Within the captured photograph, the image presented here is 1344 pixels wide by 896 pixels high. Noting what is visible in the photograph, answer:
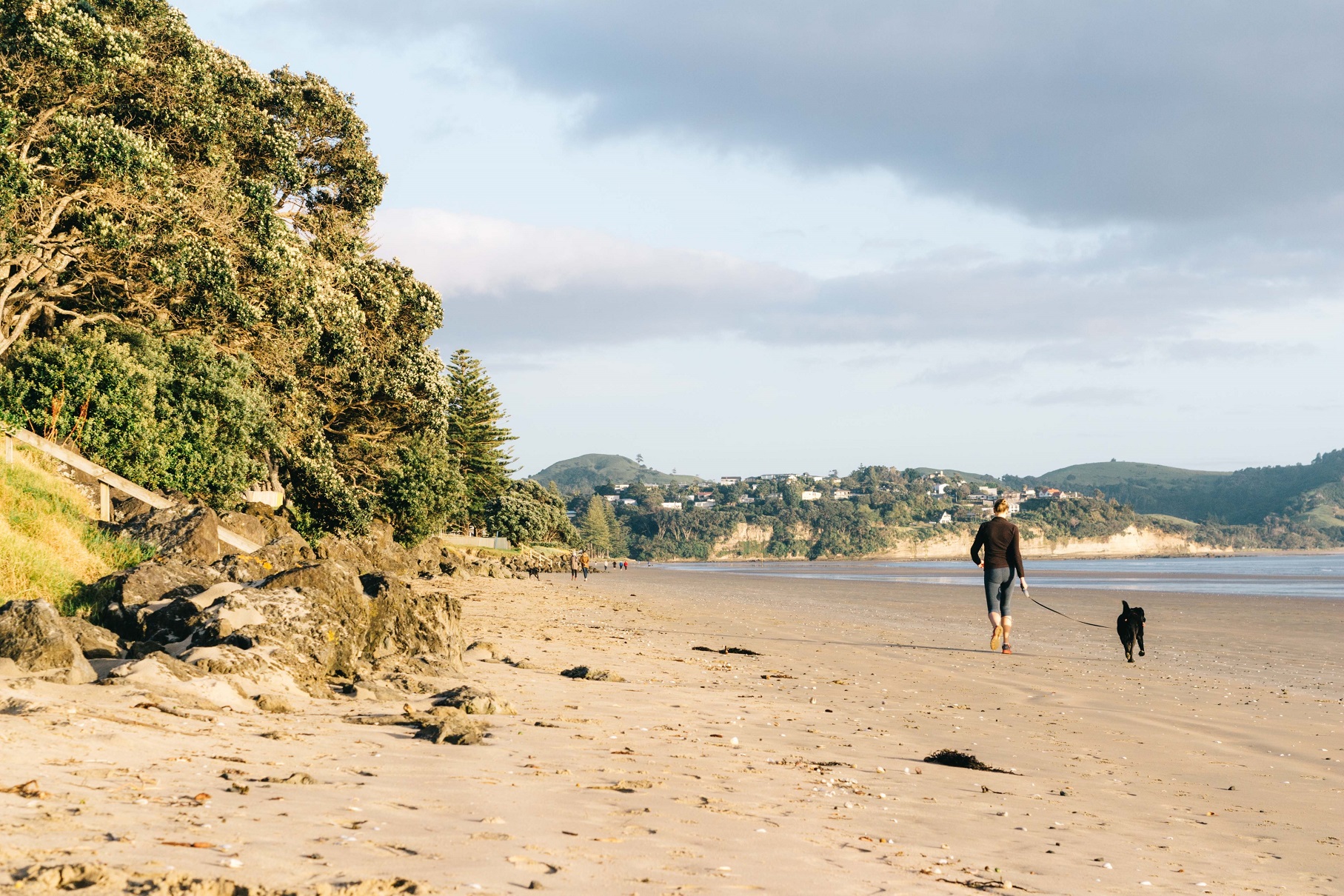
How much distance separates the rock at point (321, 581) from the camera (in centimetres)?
906

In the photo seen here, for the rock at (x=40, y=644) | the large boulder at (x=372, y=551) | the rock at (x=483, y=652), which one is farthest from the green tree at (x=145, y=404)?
the rock at (x=40, y=644)

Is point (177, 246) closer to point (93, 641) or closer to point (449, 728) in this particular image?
point (93, 641)

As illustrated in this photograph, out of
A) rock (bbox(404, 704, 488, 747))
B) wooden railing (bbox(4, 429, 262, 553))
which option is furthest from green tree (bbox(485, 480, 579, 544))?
rock (bbox(404, 704, 488, 747))

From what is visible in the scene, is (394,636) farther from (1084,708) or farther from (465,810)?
(1084,708)

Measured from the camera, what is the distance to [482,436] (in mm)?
71125

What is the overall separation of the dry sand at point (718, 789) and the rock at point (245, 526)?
873 centimetres

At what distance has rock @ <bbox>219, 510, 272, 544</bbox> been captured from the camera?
17984 mm

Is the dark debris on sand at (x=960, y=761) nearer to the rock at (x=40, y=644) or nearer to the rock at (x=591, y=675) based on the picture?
the rock at (x=591, y=675)

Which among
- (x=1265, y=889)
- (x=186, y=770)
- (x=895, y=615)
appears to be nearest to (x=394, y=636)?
(x=186, y=770)

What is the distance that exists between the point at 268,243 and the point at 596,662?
1615cm

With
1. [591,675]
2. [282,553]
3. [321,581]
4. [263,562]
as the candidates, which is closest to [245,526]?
[282,553]

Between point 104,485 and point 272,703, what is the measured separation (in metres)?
11.5

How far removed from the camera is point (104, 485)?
53.4 ft

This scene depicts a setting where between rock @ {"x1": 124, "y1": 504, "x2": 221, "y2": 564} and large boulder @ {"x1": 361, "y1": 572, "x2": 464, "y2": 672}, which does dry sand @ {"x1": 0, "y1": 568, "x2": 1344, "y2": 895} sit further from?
rock @ {"x1": 124, "y1": 504, "x2": 221, "y2": 564}
